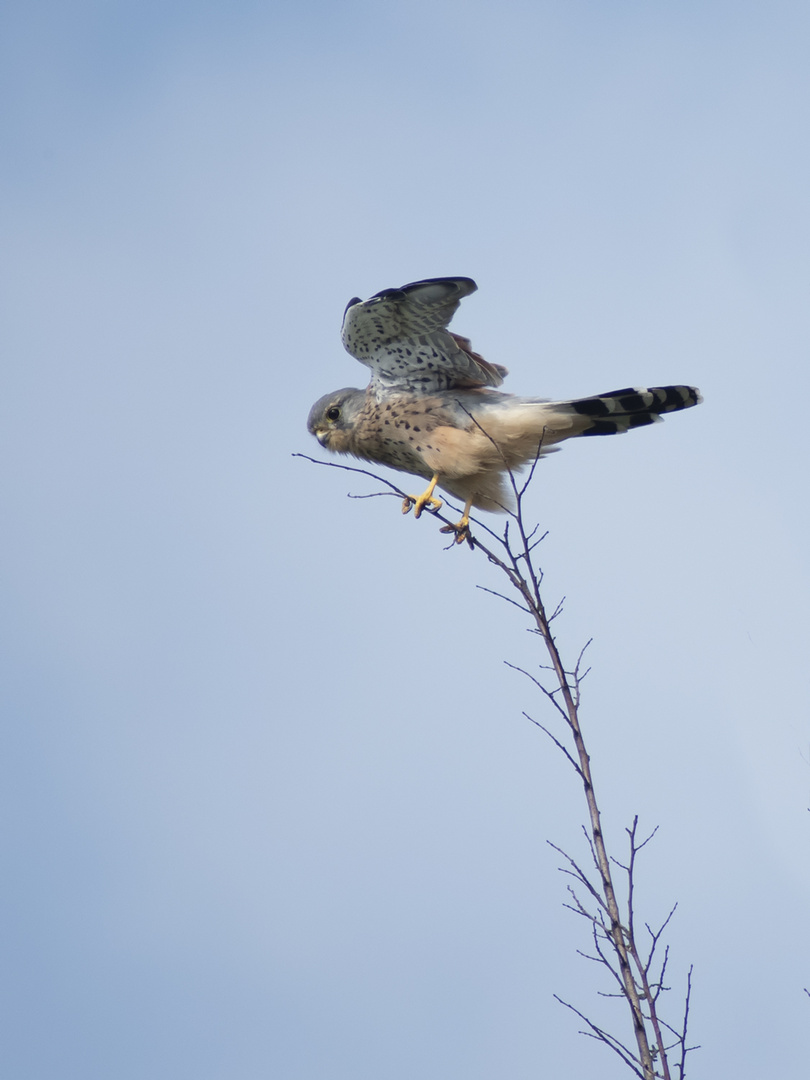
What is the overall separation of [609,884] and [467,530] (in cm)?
206

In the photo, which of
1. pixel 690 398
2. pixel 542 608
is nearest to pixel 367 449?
pixel 690 398

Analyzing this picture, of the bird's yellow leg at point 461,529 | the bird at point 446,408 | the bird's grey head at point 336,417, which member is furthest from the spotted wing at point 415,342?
the bird's yellow leg at point 461,529

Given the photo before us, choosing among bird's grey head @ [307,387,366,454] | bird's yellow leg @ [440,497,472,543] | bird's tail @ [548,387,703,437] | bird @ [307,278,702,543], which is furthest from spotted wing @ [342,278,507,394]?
bird's yellow leg @ [440,497,472,543]

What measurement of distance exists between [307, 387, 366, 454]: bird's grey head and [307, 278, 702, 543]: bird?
0.01m

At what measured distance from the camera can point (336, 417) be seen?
4883 mm

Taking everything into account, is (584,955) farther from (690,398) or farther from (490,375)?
(490,375)

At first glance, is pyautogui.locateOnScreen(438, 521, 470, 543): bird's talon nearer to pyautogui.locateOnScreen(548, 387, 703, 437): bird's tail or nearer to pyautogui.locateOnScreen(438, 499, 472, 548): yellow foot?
pyautogui.locateOnScreen(438, 499, 472, 548): yellow foot

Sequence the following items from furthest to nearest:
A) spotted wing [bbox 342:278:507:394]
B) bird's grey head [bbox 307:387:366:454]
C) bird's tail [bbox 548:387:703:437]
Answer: bird's grey head [bbox 307:387:366:454]
spotted wing [bbox 342:278:507:394]
bird's tail [bbox 548:387:703:437]

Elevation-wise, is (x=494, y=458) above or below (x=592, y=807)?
above

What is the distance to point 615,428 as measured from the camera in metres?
4.14

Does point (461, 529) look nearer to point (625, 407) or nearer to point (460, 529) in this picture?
point (460, 529)

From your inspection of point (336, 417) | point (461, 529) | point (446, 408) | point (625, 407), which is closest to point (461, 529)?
point (461, 529)

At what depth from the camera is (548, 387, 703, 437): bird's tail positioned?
3.96m

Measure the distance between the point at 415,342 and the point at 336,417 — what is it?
67 cm
